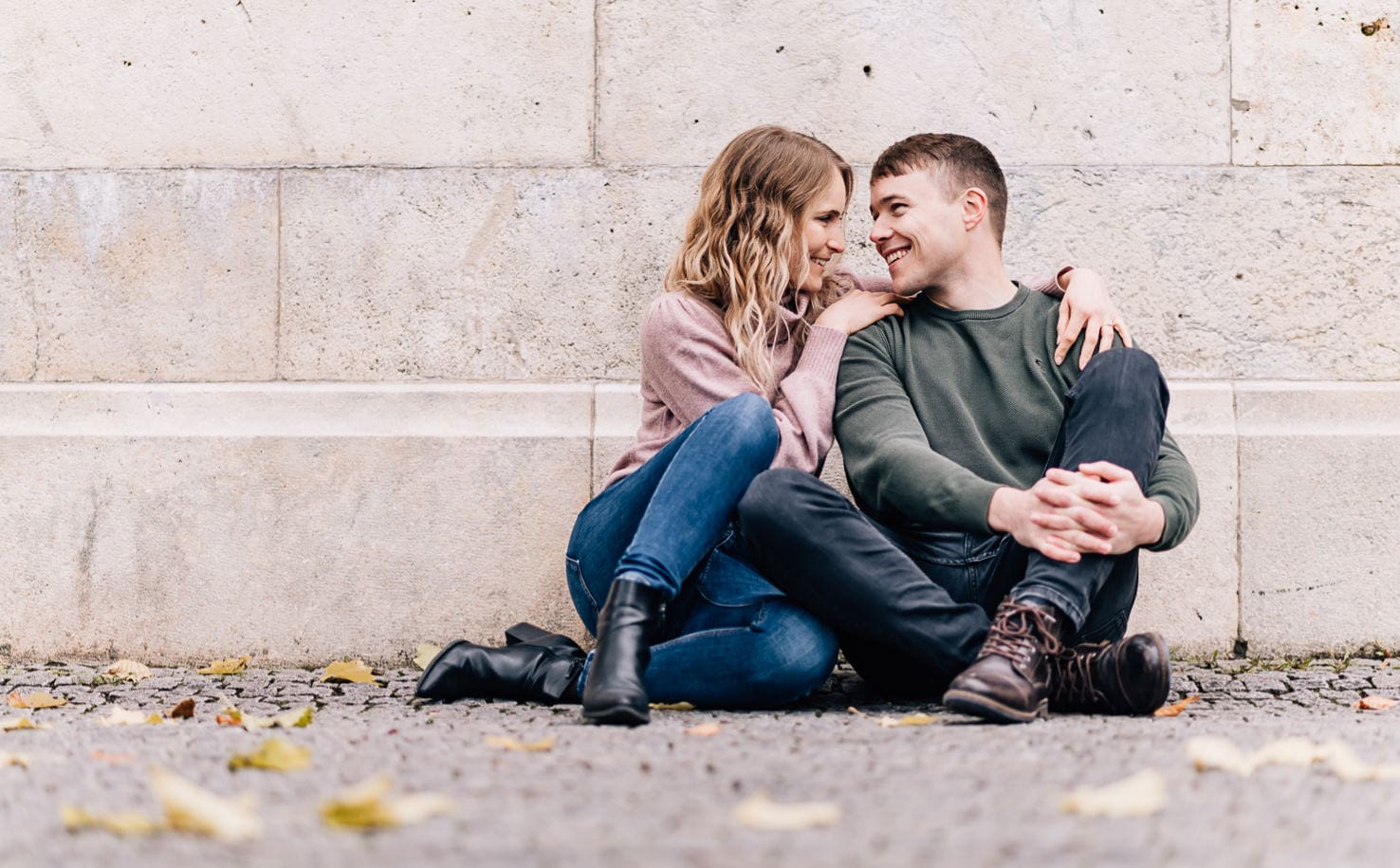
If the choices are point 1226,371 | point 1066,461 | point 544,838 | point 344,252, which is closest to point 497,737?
point 544,838

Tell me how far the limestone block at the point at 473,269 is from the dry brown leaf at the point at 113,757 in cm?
182

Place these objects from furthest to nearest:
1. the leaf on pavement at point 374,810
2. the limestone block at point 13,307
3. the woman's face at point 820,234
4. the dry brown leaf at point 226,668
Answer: the limestone block at point 13,307, the dry brown leaf at point 226,668, the woman's face at point 820,234, the leaf on pavement at point 374,810

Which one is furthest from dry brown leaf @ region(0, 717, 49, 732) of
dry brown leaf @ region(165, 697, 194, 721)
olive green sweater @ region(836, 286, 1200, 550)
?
olive green sweater @ region(836, 286, 1200, 550)

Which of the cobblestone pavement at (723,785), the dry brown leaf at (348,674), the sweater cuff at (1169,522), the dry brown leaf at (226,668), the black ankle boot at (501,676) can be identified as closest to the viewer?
the cobblestone pavement at (723,785)

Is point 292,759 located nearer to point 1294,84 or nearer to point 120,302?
point 120,302

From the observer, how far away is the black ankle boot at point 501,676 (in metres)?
3.30

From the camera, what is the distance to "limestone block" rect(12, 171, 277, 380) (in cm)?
411

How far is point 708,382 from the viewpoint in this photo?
3.31 meters

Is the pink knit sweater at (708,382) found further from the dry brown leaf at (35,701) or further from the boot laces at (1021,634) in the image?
the dry brown leaf at (35,701)

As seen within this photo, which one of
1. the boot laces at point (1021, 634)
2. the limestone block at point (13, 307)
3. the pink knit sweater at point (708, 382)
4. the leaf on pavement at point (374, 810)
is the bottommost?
the leaf on pavement at point (374, 810)

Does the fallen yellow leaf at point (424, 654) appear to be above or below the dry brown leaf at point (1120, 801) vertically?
below

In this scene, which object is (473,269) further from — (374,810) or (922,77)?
(374,810)

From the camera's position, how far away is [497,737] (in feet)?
8.54

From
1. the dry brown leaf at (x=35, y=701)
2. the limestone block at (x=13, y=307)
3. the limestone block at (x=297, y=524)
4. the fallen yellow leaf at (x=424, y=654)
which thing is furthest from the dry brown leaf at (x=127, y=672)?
the limestone block at (x=13, y=307)
